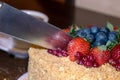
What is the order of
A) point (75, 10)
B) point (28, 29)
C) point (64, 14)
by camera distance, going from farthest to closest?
point (75, 10) → point (64, 14) → point (28, 29)

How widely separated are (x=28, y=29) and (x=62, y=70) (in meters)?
0.14

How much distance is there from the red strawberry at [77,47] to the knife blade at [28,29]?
0.11 feet

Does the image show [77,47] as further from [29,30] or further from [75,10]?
[75,10]

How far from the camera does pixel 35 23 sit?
0.84m

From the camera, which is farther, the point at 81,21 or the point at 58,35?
the point at 81,21

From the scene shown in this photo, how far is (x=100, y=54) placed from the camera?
0.88 meters

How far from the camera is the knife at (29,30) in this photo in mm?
778

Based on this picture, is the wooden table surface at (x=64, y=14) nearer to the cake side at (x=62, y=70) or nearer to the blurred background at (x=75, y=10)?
the blurred background at (x=75, y=10)

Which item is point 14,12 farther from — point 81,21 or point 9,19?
point 81,21

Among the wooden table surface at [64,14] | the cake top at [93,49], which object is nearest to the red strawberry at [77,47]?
the cake top at [93,49]

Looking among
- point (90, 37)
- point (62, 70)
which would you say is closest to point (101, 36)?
point (90, 37)

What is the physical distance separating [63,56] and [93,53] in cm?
8

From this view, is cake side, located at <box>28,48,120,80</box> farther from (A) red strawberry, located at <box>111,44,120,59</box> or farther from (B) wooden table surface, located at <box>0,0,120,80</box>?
(B) wooden table surface, located at <box>0,0,120,80</box>

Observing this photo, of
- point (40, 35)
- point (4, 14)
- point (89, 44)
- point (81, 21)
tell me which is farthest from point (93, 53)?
point (81, 21)
